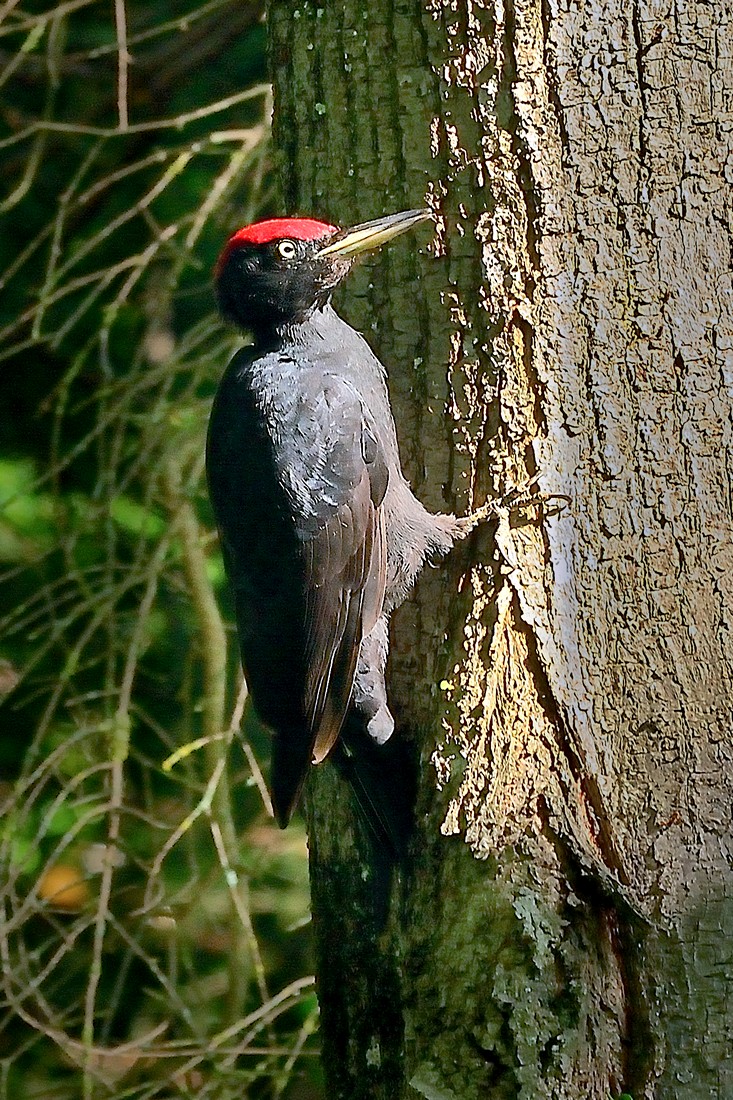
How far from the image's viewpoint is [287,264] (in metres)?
2.16

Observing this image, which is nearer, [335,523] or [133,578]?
[335,523]

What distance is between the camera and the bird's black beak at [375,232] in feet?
6.29

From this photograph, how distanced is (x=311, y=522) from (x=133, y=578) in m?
0.93

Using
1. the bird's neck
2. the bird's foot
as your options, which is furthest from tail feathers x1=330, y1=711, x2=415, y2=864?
the bird's neck

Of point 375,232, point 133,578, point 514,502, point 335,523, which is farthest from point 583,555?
point 133,578

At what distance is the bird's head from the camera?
195 centimetres

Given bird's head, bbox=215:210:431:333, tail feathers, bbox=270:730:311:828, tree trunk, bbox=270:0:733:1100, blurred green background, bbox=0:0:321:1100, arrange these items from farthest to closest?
1. blurred green background, bbox=0:0:321:1100
2. tail feathers, bbox=270:730:311:828
3. bird's head, bbox=215:210:431:333
4. tree trunk, bbox=270:0:733:1100

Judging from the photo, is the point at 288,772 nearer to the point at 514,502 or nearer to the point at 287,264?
the point at 514,502

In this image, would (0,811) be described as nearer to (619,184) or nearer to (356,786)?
(356,786)

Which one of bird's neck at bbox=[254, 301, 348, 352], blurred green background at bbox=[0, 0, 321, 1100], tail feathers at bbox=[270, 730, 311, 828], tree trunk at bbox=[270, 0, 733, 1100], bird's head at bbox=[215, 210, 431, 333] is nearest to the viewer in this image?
tree trunk at bbox=[270, 0, 733, 1100]

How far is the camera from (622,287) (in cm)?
185

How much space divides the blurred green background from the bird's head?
26.9 inches

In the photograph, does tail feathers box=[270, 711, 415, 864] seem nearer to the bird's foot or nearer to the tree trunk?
the tree trunk

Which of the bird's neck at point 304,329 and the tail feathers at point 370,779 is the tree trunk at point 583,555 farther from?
the bird's neck at point 304,329
